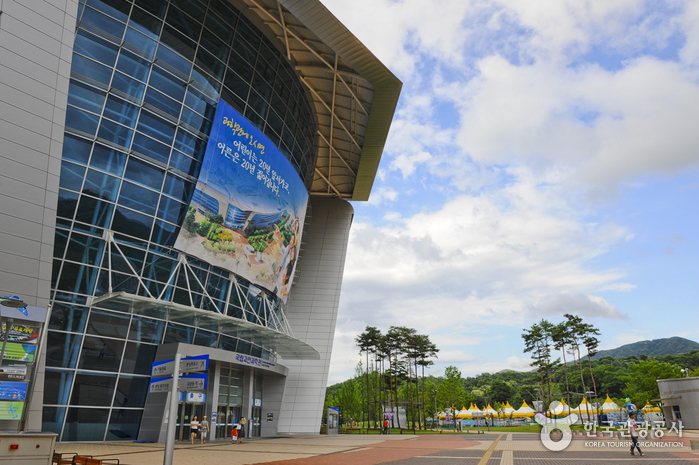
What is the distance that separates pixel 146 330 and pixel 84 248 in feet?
18.2

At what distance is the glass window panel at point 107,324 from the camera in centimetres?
2258

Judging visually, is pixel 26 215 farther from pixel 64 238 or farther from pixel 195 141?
pixel 195 141

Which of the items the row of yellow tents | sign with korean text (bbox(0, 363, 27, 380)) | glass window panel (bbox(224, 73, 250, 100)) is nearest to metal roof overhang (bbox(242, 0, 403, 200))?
glass window panel (bbox(224, 73, 250, 100))

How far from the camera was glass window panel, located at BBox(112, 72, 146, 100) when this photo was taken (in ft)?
80.3

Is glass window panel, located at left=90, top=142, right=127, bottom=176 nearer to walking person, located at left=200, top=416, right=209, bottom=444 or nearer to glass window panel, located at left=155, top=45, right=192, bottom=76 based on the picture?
glass window panel, located at left=155, top=45, right=192, bottom=76

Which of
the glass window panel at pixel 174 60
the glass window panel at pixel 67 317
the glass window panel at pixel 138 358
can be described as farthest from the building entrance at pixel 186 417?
the glass window panel at pixel 174 60

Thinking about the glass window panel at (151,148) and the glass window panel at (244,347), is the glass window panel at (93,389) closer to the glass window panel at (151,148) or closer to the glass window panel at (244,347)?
the glass window panel at (244,347)

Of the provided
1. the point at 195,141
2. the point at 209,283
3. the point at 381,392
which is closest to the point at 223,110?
the point at 195,141

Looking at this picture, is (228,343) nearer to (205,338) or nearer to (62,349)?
(205,338)

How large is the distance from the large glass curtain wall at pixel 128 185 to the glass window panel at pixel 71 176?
5cm

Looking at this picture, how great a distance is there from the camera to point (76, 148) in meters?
22.8

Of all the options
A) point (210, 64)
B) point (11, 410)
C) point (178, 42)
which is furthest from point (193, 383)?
point (210, 64)

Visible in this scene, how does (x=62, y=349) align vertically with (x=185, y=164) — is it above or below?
below

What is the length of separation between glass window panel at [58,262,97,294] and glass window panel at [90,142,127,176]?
5.17 meters
